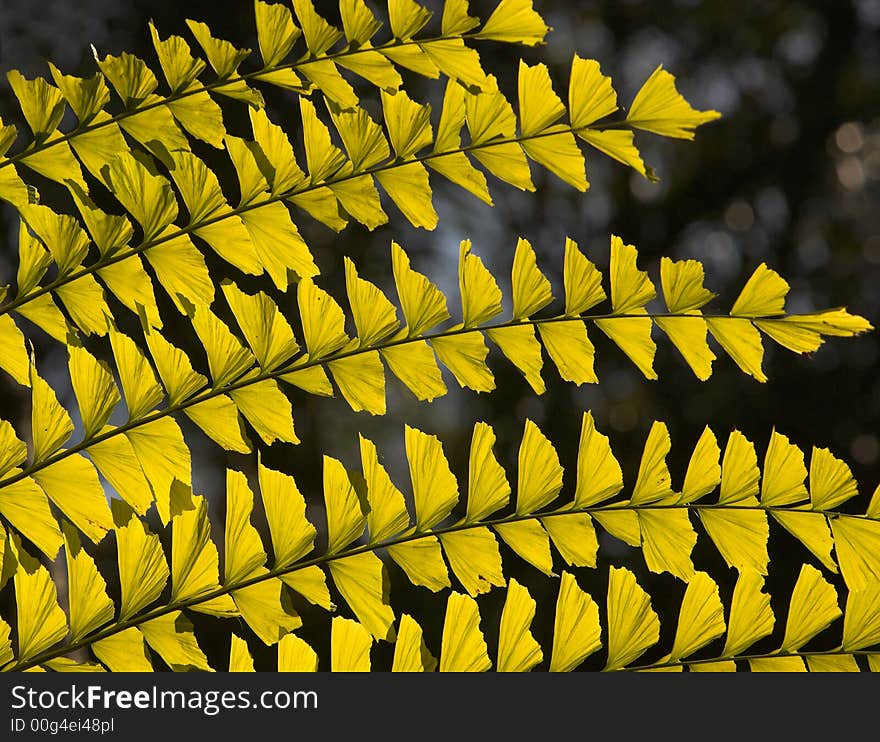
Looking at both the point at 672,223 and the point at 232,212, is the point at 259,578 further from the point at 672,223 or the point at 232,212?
the point at 672,223

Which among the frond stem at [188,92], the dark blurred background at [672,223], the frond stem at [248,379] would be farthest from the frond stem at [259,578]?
the dark blurred background at [672,223]

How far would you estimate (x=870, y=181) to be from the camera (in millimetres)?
1870

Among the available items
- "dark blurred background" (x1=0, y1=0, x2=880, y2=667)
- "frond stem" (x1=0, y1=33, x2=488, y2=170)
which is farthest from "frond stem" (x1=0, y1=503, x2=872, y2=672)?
"dark blurred background" (x1=0, y1=0, x2=880, y2=667)

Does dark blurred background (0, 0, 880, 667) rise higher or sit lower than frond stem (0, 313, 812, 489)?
higher

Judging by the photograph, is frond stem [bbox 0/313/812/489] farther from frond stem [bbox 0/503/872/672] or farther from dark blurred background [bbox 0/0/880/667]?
dark blurred background [bbox 0/0/880/667]

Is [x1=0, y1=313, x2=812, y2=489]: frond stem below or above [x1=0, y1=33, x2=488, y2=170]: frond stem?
below

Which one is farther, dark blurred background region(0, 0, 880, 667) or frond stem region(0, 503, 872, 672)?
dark blurred background region(0, 0, 880, 667)

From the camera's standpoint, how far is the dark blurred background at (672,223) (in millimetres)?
1514

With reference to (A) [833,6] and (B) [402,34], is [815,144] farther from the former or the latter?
(B) [402,34]


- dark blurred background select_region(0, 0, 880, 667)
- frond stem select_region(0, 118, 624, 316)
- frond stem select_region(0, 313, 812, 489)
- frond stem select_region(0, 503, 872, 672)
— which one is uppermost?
dark blurred background select_region(0, 0, 880, 667)

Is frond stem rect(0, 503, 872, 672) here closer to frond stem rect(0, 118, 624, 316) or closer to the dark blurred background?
frond stem rect(0, 118, 624, 316)

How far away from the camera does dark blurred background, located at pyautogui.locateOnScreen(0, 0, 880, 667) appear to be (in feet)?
4.97

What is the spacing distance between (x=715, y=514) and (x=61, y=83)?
0.91 ft

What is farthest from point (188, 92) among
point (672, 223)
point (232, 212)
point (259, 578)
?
point (672, 223)
